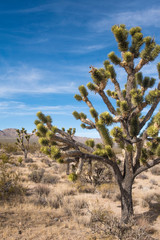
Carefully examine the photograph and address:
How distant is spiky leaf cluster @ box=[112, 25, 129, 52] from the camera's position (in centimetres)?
569

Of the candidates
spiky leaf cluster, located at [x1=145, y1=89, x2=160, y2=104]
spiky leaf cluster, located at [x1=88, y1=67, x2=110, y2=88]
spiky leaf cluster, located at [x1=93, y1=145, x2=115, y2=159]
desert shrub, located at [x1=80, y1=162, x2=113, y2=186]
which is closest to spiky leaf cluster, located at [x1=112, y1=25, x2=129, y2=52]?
spiky leaf cluster, located at [x1=88, y1=67, x2=110, y2=88]

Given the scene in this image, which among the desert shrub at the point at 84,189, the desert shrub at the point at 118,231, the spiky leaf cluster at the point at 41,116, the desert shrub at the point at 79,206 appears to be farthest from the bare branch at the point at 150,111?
the desert shrub at the point at 84,189

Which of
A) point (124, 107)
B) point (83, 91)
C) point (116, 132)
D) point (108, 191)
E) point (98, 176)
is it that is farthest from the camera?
point (98, 176)

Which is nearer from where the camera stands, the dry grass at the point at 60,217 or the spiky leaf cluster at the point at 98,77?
the dry grass at the point at 60,217

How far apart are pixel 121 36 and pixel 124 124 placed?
2954 mm

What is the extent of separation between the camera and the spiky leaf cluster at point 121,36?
5693mm

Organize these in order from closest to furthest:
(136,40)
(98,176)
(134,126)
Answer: (134,126), (136,40), (98,176)

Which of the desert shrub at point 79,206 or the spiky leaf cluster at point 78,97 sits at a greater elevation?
the spiky leaf cluster at point 78,97

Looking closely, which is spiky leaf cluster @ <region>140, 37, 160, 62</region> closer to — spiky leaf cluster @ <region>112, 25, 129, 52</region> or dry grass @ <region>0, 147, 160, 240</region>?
spiky leaf cluster @ <region>112, 25, 129, 52</region>

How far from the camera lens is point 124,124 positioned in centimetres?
571

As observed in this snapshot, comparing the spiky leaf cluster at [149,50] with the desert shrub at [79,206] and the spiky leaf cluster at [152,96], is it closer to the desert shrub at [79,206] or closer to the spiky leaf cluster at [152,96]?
the spiky leaf cluster at [152,96]

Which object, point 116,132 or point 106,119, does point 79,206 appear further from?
point 106,119

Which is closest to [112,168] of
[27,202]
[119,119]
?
[119,119]

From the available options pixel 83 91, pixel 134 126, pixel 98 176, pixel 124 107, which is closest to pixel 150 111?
pixel 134 126
